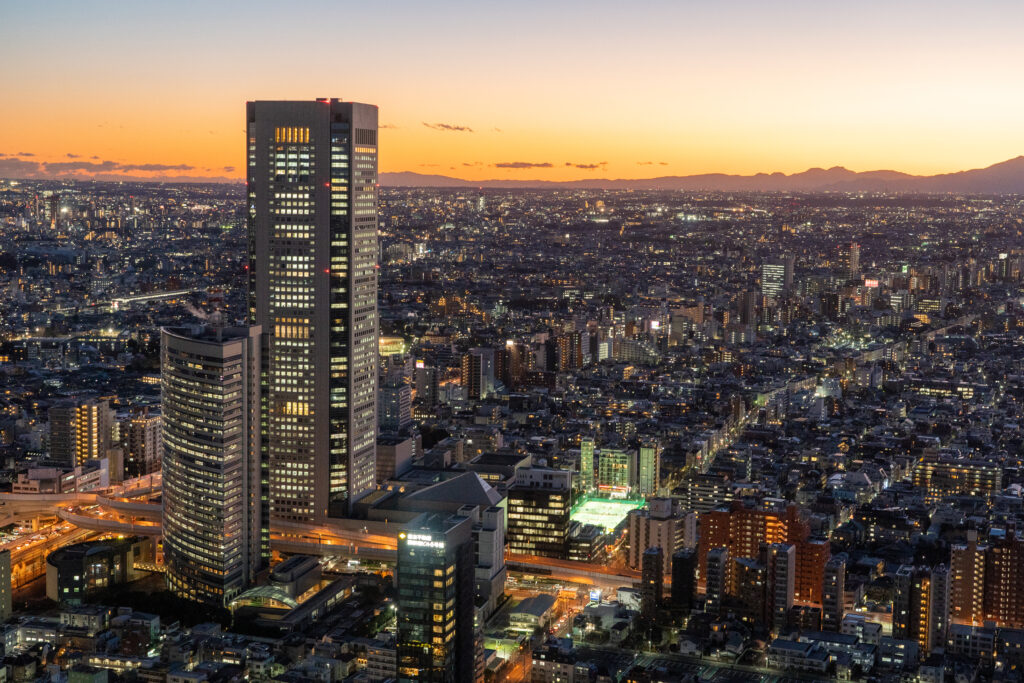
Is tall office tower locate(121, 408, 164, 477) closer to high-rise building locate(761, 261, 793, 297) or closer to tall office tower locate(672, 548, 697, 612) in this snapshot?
tall office tower locate(672, 548, 697, 612)

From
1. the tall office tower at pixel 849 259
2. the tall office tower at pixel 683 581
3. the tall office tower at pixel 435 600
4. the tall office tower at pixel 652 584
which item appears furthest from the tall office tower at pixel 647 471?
the tall office tower at pixel 849 259

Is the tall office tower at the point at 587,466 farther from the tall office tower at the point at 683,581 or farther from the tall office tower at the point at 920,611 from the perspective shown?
the tall office tower at the point at 920,611

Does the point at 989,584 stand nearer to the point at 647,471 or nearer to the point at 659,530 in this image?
the point at 659,530

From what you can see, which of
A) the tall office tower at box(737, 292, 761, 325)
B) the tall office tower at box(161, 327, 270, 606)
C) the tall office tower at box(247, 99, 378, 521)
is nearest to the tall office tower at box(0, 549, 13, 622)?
the tall office tower at box(161, 327, 270, 606)

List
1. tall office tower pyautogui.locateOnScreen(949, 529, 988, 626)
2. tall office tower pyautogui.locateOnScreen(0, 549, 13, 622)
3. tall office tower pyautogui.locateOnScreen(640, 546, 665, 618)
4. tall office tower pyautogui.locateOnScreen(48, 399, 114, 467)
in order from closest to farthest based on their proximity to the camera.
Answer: tall office tower pyautogui.locateOnScreen(0, 549, 13, 622)
tall office tower pyautogui.locateOnScreen(640, 546, 665, 618)
tall office tower pyautogui.locateOnScreen(949, 529, 988, 626)
tall office tower pyautogui.locateOnScreen(48, 399, 114, 467)

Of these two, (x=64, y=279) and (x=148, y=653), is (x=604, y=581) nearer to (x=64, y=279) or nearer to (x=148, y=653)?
(x=148, y=653)

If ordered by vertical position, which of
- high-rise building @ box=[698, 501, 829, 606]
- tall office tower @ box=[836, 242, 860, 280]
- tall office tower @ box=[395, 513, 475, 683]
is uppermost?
tall office tower @ box=[836, 242, 860, 280]

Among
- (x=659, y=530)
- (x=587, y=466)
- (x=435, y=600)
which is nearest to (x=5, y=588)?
(x=435, y=600)
